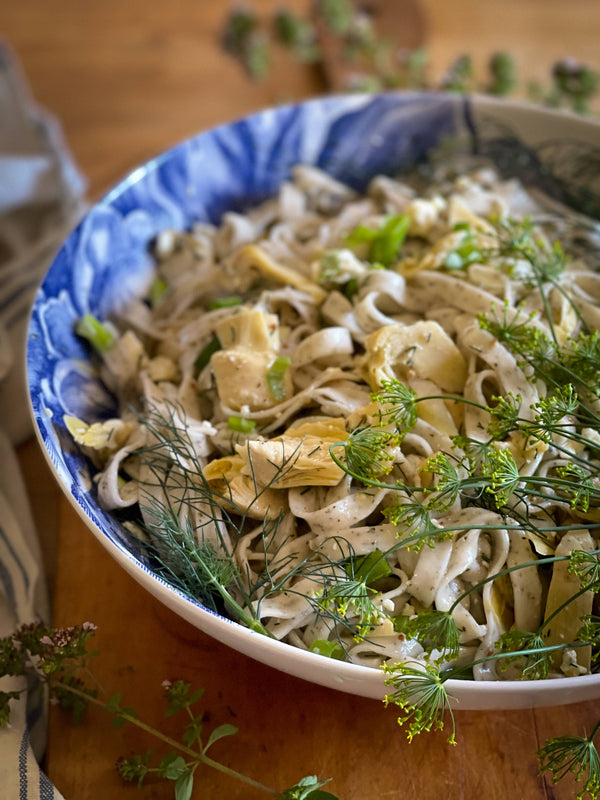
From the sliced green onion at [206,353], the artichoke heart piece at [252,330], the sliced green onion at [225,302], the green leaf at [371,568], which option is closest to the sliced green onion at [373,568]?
the green leaf at [371,568]

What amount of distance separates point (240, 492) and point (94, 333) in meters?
0.67

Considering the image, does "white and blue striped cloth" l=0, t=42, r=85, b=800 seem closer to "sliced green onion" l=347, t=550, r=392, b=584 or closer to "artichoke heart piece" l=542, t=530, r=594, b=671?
"sliced green onion" l=347, t=550, r=392, b=584

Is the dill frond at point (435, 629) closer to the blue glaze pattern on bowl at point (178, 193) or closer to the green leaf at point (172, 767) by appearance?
the green leaf at point (172, 767)

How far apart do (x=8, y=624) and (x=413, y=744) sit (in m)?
0.90

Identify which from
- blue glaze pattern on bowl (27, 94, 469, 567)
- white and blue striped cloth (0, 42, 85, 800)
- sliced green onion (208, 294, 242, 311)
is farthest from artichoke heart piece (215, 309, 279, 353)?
white and blue striped cloth (0, 42, 85, 800)

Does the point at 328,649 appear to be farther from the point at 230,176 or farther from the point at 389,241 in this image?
the point at 230,176

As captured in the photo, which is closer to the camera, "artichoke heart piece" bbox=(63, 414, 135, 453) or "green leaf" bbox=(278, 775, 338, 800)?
"green leaf" bbox=(278, 775, 338, 800)

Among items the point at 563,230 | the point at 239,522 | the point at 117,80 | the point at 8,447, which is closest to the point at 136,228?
the point at 8,447

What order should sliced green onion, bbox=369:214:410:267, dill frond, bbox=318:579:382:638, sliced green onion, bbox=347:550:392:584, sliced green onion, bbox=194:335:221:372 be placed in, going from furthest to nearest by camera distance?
sliced green onion, bbox=369:214:410:267 → sliced green onion, bbox=194:335:221:372 → sliced green onion, bbox=347:550:392:584 → dill frond, bbox=318:579:382:638

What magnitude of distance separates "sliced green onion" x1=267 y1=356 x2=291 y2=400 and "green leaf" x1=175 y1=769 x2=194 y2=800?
2.53 ft

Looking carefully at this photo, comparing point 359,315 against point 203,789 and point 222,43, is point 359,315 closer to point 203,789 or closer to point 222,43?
point 203,789

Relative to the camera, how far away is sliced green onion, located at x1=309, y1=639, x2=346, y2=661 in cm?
132

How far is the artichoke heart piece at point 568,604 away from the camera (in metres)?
1.32

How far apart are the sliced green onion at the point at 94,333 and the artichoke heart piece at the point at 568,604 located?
1185 millimetres
